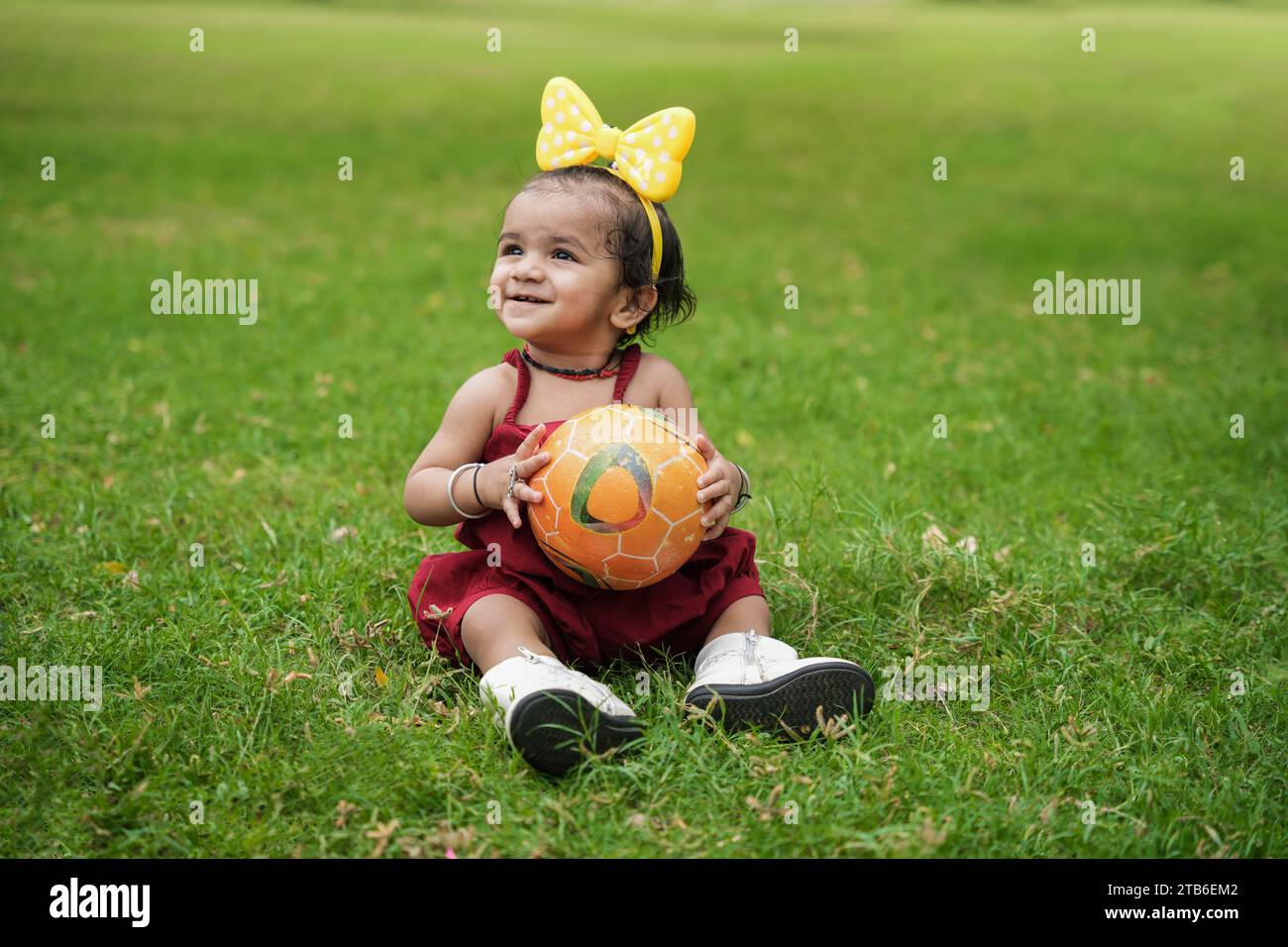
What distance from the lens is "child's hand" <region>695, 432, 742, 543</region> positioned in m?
3.20

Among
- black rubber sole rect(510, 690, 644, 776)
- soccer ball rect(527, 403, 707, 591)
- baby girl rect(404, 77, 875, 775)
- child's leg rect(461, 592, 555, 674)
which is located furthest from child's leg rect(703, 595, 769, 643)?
black rubber sole rect(510, 690, 644, 776)

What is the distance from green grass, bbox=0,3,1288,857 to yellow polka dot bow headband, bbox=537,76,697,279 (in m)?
1.35

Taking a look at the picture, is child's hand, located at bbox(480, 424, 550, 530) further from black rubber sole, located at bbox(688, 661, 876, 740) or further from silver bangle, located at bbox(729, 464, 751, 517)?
black rubber sole, located at bbox(688, 661, 876, 740)

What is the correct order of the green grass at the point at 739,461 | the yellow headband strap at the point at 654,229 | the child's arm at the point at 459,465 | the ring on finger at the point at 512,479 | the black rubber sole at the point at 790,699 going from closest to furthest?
the green grass at the point at 739,461 → the black rubber sole at the point at 790,699 → the ring on finger at the point at 512,479 → the child's arm at the point at 459,465 → the yellow headband strap at the point at 654,229

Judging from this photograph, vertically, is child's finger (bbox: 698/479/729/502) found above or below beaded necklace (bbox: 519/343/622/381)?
below

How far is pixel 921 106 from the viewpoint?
1644cm

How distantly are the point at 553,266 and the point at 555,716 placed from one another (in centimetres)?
123

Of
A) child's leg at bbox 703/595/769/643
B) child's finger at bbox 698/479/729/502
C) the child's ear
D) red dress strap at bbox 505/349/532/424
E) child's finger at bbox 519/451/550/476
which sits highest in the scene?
the child's ear

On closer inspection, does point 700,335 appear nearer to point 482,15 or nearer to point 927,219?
point 927,219

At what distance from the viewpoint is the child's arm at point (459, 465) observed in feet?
10.9

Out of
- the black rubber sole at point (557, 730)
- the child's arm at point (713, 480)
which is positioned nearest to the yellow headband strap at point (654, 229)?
Result: the child's arm at point (713, 480)

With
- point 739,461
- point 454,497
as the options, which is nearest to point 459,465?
point 454,497

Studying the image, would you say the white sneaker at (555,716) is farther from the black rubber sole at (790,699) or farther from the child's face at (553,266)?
the child's face at (553,266)
